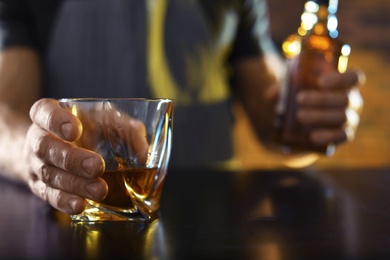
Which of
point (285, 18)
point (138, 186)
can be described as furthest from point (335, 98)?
point (285, 18)

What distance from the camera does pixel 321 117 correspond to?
1088 mm

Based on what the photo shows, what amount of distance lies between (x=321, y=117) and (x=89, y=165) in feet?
2.06

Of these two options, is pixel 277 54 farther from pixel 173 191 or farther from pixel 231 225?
pixel 231 225

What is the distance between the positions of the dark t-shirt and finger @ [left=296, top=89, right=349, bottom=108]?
14.1 inches

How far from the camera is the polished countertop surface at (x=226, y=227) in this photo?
449mm

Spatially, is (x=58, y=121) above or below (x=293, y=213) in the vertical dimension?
above

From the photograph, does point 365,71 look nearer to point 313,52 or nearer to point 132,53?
point 132,53

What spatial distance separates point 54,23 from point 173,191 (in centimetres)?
66

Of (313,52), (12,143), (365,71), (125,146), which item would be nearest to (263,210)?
(125,146)

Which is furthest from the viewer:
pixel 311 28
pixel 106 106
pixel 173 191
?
pixel 311 28

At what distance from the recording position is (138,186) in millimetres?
567

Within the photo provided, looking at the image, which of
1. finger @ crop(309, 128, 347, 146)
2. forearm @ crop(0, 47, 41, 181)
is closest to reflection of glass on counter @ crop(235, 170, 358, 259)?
finger @ crop(309, 128, 347, 146)

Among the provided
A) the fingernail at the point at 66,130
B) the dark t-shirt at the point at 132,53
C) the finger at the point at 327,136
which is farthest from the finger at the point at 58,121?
the dark t-shirt at the point at 132,53

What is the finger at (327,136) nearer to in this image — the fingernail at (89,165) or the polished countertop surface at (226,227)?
the polished countertop surface at (226,227)
